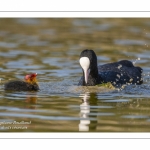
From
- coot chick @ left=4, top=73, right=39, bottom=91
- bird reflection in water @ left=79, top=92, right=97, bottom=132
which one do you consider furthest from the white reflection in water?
coot chick @ left=4, top=73, right=39, bottom=91

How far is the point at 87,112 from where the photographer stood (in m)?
9.19

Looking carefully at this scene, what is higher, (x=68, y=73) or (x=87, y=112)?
(x=68, y=73)

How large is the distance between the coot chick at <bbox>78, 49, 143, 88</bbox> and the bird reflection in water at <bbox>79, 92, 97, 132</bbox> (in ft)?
1.27

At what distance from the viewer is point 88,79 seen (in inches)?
442

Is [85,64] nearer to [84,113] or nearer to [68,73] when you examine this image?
[84,113]

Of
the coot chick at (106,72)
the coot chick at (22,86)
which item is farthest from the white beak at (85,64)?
the coot chick at (22,86)

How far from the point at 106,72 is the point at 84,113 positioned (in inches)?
112

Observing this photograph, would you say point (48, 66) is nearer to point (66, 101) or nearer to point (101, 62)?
point (101, 62)

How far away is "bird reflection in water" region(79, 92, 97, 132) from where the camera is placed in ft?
27.1

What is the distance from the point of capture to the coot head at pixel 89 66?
10573 millimetres

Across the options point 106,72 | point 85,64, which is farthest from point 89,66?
point 106,72

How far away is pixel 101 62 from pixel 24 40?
3.84m

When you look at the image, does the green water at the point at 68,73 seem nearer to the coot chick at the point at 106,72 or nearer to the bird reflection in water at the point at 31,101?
the bird reflection in water at the point at 31,101

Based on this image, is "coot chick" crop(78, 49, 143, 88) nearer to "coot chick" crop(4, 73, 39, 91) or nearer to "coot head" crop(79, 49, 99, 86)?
"coot head" crop(79, 49, 99, 86)
